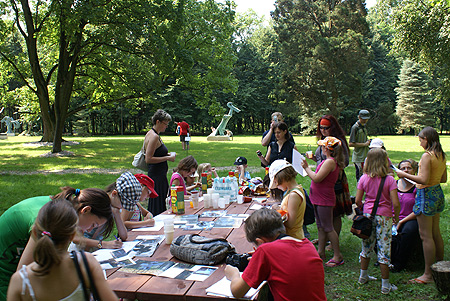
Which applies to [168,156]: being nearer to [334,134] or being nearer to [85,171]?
[334,134]

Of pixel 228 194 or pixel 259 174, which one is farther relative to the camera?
pixel 259 174

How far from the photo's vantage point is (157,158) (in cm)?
520

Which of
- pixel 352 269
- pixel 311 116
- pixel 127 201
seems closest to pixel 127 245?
pixel 127 201

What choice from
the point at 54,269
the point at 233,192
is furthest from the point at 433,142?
the point at 54,269

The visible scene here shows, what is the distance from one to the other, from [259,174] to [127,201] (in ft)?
24.3

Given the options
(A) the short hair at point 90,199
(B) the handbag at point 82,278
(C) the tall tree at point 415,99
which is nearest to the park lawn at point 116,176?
(A) the short hair at point 90,199

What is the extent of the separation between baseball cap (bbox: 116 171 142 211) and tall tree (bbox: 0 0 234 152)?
11.8 meters

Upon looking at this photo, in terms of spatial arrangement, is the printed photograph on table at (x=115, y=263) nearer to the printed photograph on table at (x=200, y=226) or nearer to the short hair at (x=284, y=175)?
the printed photograph on table at (x=200, y=226)

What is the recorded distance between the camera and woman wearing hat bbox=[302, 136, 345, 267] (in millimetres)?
4027

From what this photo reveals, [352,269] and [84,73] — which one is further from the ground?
[84,73]

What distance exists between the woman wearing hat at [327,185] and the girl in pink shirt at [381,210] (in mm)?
408

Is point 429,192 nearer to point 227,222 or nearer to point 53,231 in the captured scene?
point 227,222

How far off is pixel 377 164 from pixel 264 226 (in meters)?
2.00

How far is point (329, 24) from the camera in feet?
99.9
